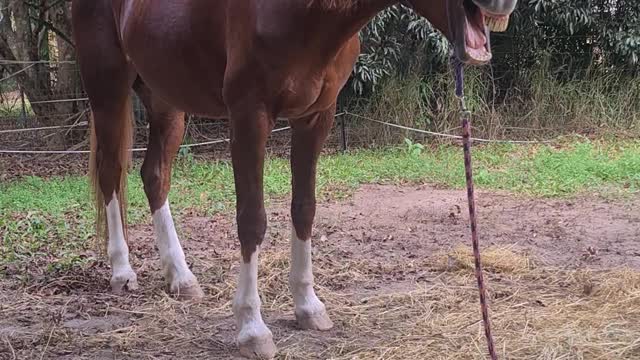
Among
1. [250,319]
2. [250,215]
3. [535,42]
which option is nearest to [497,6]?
[250,215]

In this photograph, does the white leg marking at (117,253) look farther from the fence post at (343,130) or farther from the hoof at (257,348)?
the fence post at (343,130)

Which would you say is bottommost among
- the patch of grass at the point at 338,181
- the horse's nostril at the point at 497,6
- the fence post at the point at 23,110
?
the patch of grass at the point at 338,181

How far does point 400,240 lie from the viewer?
477cm

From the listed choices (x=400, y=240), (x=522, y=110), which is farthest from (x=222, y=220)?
(x=522, y=110)

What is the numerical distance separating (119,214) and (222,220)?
1602mm

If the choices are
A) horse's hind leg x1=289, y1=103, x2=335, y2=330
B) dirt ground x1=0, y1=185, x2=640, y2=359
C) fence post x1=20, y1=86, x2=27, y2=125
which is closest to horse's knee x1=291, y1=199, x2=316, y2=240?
horse's hind leg x1=289, y1=103, x2=335, y2=330

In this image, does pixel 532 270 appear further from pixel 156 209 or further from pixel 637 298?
pixel 156 209

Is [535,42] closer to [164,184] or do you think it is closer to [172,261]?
[164,184]

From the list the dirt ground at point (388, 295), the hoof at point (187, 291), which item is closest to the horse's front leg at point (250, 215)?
the dirt ground at point (388, 295)

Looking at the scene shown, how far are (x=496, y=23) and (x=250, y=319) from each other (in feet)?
5.28

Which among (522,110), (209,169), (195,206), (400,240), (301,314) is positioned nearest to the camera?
(301,314)

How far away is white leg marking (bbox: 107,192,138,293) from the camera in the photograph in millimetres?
3904

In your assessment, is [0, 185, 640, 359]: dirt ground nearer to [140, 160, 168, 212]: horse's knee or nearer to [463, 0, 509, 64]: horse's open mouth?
[140, 160, 168, 212]: horse's knee

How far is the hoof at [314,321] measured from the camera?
322cm
